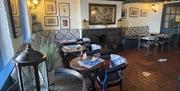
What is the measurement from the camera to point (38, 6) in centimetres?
523

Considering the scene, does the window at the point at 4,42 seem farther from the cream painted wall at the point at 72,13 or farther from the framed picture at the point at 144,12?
the framed picture at the point at 144,12

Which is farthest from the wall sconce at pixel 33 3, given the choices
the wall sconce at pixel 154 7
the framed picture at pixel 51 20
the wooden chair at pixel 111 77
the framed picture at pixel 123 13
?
the wall sconce at pixel 154 7

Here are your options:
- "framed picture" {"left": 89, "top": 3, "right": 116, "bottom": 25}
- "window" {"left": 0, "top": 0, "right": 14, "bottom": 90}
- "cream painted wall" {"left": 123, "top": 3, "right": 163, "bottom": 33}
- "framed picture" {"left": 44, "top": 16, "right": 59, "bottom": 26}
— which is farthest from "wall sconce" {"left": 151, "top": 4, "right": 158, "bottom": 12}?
"window" {"left": 0, "top": 0, "right": 14, "bottom": 90}

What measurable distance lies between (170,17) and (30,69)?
759 centimetres

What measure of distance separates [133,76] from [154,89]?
0.73 m

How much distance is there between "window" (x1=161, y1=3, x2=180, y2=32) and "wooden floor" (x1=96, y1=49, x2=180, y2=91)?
2221mm

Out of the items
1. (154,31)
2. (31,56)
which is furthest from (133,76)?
(154,31)

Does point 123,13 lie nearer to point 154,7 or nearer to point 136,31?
point 136,31

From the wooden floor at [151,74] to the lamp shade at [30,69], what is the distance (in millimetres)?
2156

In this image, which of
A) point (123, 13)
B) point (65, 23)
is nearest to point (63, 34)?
point (65, 23)

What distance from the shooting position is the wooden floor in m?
3.11

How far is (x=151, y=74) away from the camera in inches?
148

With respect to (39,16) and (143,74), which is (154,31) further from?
(39,16)

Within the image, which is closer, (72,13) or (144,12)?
(72,13)
